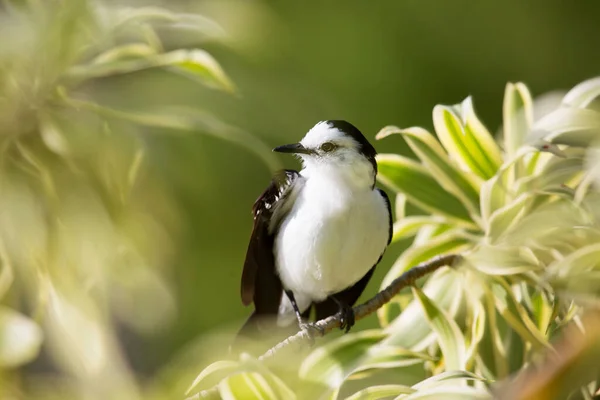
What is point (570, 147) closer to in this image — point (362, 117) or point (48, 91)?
point (362, 117)

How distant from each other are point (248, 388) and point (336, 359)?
225mm

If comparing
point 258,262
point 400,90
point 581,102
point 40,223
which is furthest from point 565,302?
point 400,90

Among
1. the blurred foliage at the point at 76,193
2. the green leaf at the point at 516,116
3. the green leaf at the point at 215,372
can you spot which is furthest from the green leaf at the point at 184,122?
the green leaf at the point at 516,116

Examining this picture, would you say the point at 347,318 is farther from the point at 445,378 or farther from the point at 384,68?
the point at 384,68

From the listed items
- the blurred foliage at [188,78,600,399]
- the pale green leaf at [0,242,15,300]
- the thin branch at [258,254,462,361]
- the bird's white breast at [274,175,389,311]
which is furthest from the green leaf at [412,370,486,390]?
the pale green leaf at [0,242,15,300]

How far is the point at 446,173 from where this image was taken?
1188mm

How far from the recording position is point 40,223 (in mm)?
902

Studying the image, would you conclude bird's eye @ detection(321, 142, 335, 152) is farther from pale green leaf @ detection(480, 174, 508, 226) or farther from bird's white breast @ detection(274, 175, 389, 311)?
pale green leaf @ detection(480, 174, 508, 226)

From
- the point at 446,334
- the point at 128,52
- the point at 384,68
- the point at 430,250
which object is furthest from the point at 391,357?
the point at 384,68

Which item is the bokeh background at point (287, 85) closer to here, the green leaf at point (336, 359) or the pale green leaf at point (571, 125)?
the green leaf at point (336, 359)

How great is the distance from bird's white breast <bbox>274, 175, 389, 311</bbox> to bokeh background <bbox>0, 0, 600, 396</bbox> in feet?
0.27

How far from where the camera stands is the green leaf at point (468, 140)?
1.15 m

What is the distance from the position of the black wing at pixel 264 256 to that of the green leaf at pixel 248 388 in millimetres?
200

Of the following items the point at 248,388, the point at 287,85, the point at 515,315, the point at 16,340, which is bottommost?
the point at 515,315
